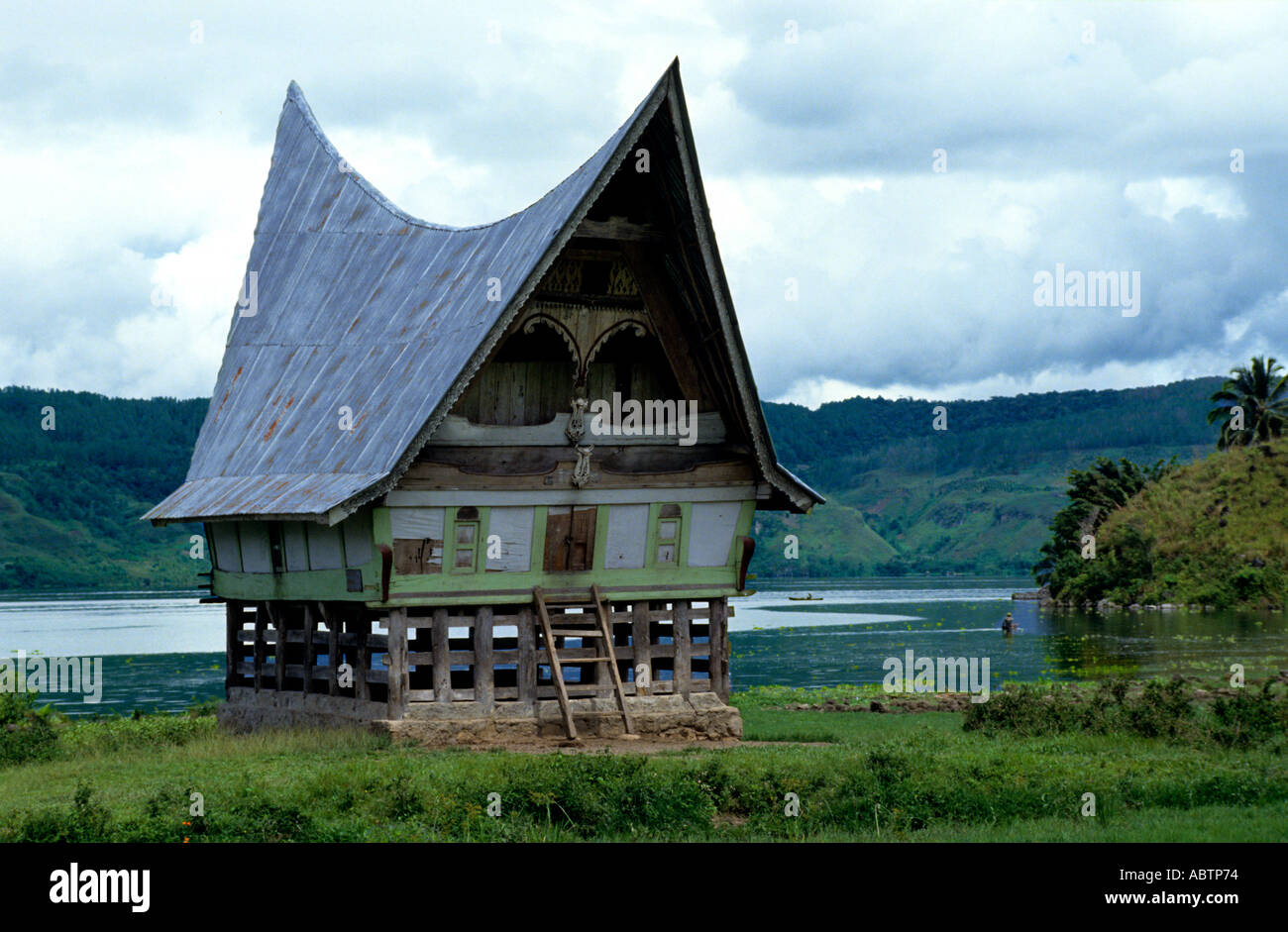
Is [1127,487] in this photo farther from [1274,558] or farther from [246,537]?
[246,537]

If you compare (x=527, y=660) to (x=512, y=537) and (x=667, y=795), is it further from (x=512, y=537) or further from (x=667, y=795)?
(x=667, y=795)

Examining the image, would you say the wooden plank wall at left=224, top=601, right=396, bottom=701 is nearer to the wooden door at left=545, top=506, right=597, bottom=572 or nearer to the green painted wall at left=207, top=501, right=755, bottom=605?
the green painted wall at left=207, top=501, right=755, bottom=605

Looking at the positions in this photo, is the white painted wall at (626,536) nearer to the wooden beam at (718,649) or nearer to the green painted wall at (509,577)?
the green painted wall at (509,577)

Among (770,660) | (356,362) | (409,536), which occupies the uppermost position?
(356,362)

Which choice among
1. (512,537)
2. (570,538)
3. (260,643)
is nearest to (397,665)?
(512,537)

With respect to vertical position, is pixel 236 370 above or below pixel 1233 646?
above

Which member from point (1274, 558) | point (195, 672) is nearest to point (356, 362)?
point (195, 672)

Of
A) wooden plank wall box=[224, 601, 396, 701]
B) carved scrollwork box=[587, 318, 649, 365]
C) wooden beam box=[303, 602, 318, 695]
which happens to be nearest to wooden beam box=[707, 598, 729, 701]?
carved scrollwork box=[587, 318, 649, 365]

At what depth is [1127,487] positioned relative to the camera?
118625 millimetres

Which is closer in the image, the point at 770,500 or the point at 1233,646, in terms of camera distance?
the point at 770,500

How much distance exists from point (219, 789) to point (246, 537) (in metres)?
11.3

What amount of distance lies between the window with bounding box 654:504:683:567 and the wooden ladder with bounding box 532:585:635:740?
1.33m
